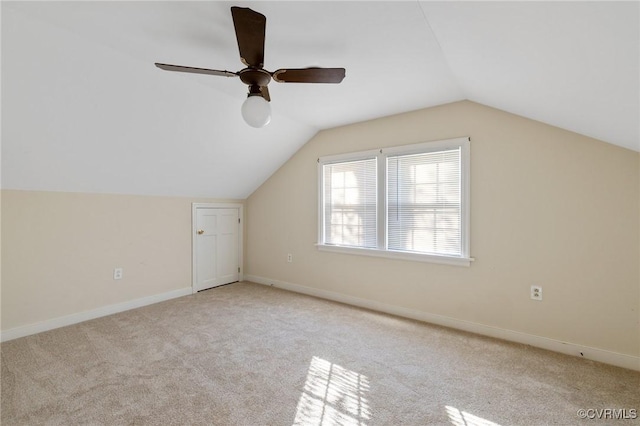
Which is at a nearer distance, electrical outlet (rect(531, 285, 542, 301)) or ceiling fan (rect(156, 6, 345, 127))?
ceiling fan (rect(156, 6, 345, 127))

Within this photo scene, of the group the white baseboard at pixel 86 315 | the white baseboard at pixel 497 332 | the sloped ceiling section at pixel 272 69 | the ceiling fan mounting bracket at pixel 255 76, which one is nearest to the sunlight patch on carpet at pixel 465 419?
the white baseboard at pixel 497 332

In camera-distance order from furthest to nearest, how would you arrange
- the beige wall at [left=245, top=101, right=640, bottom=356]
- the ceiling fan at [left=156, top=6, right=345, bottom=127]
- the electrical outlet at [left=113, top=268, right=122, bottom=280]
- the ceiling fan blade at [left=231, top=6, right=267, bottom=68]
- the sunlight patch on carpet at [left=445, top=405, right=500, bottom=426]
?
the electrical outlet at [left=113, top=268, right=122, bottom=280] < the beige wall at [left=245, top=101, right=640, bottom=356] < the sunlight patch on carpet at [left=445, top=405, right=500, bottom=426] < the ceiling fan at [left=156, top=6, right=345, bottom=127] < the ceiling fan blade at [left=231, top=6, right=267, bottom=68]

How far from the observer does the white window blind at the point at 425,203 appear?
301 centimetres

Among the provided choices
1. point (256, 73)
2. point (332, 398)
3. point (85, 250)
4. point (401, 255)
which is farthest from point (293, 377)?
point (85, 250)

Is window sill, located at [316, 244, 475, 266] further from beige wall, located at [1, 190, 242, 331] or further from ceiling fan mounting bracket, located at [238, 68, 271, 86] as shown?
ceiling fan mounting bracket, located at [238, 68, 271, 86]

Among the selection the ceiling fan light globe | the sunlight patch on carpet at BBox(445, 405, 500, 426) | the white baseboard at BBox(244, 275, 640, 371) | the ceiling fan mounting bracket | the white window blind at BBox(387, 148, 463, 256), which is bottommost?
the sunlight patch on carpet at BBox(445, 405, 500, 426)

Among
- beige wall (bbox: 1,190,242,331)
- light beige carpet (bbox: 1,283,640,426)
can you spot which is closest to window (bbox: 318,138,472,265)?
light beige carpet (bbox: 1,283,640,426)

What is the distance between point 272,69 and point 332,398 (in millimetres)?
2496

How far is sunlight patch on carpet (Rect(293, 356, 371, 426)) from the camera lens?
5.64 ft

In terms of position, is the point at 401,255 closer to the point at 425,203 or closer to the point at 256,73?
the point at 425,203

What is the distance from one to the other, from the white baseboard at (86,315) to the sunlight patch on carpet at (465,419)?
11.7ft

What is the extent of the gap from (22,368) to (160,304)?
59.6 inches

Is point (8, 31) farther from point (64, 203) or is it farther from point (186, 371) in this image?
point (186, 371)

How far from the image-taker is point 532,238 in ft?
8.52
